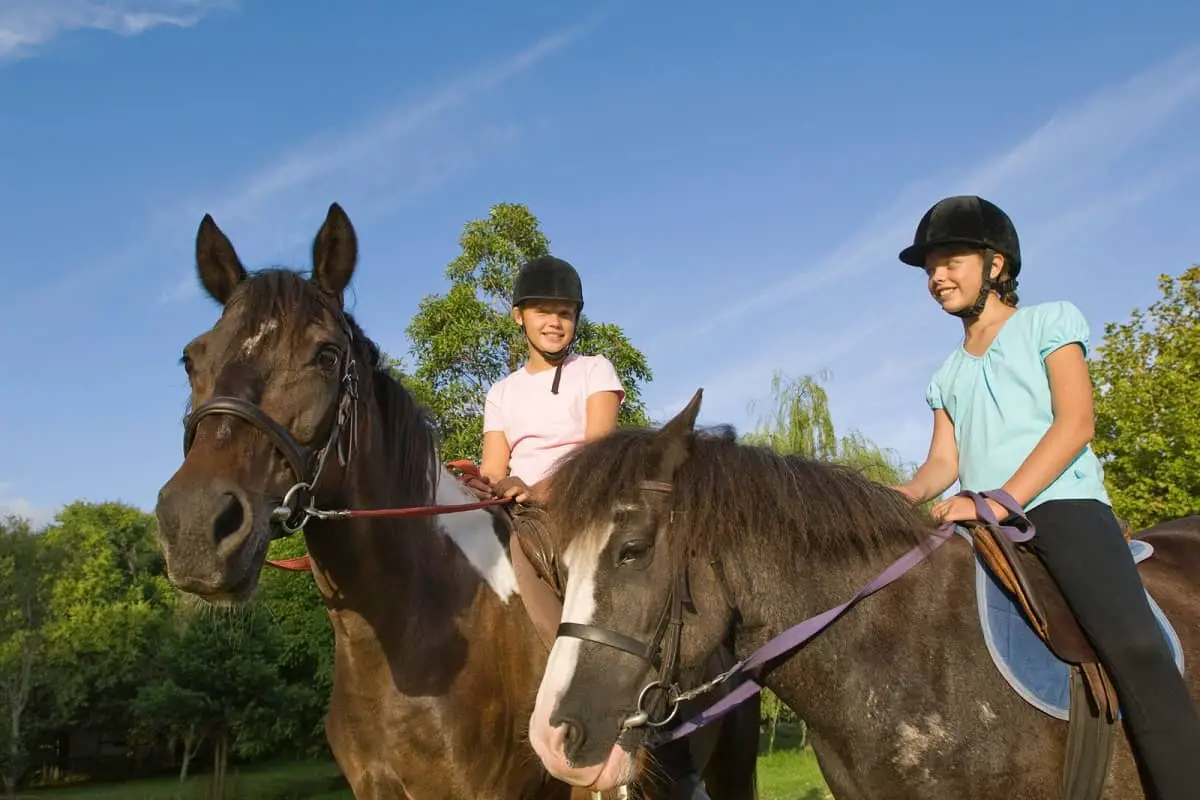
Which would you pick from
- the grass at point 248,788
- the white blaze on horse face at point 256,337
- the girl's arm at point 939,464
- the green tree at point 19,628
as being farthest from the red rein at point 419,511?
the green tree at point 19,628

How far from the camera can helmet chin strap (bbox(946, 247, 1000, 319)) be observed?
3.39 meters

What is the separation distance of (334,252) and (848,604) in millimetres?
2626

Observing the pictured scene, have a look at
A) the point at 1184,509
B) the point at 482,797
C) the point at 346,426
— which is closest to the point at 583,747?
the point at 482,797

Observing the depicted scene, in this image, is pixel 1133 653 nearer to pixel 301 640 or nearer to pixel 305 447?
pixel 305 447

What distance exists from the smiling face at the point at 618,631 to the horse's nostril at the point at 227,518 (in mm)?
1138

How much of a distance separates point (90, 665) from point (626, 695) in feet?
150

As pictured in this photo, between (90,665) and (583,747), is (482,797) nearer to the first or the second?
(583,747)

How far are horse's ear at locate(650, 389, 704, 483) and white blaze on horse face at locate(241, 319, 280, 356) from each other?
5.31 ft

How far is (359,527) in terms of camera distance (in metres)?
3.70

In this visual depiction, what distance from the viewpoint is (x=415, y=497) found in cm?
400

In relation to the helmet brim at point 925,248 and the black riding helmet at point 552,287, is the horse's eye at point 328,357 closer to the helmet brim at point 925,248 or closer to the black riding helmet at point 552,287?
the black riding helmet at point 552,287

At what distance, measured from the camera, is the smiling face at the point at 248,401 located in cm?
283

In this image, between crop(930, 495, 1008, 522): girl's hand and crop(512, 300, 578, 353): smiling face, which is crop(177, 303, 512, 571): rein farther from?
crop(930, 495, 1008, 522): girl's hand

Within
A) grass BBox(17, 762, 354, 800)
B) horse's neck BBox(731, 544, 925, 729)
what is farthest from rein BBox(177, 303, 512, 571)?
grass BBox(17, 762, 354, 800)
